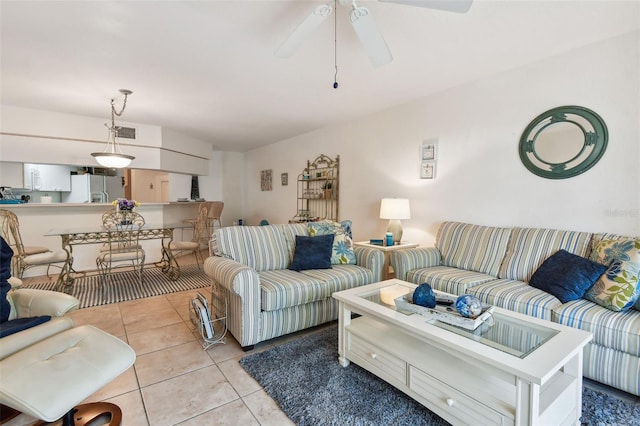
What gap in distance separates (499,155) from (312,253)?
2.07 metres

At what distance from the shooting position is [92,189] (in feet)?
17.1

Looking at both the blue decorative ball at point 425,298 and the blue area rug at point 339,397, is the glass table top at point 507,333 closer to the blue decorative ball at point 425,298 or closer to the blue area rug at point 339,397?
the blue decorative ball at point 425,298

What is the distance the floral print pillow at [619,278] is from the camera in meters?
1.92

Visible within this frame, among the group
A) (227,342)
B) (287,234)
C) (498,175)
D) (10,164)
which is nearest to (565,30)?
(498,175)

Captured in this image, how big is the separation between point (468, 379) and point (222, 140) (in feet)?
19.8

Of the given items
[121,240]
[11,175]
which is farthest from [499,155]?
[11,175]

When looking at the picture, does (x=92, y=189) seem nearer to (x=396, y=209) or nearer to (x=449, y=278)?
(x=396, y=209)

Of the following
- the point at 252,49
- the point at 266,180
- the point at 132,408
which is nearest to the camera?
the point at 132,408

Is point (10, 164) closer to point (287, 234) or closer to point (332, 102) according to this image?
point (287, 234)

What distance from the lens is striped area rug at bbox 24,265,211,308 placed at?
360 cm

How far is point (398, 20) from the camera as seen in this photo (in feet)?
6.91

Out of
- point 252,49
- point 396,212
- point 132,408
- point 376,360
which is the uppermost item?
point 252,49

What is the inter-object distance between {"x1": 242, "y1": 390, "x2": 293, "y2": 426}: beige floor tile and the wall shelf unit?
3.46 meters

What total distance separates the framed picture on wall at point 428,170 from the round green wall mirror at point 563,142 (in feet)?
2.97
